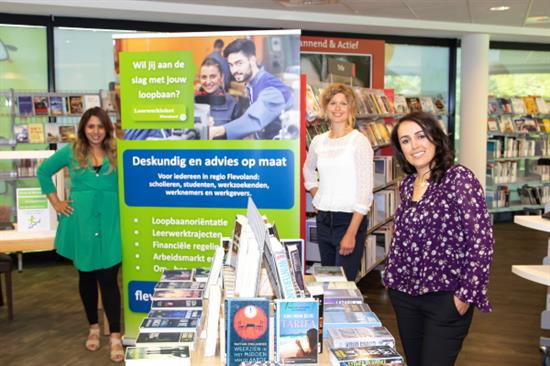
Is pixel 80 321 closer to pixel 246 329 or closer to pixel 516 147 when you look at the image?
pixel 246 329

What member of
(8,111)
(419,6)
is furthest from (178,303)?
(419,6)

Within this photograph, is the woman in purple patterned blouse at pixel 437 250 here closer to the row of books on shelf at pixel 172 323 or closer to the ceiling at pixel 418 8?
the row of books on shelf at pixel 172 323

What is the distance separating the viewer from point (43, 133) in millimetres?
7152

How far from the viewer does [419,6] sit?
7621mm

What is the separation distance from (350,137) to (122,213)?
1.56m

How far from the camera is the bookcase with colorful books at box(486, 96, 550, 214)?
9.91 meters

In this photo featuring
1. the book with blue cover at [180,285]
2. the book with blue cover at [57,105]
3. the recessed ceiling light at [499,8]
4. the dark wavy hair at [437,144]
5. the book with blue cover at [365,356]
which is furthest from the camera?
the recessed ceiling light at [499,8]

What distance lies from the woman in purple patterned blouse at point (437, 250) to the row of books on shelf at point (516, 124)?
8250 mm

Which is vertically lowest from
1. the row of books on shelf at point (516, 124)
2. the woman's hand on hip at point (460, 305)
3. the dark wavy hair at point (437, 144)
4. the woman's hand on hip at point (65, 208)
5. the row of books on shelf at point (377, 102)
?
the woman's hand on hip at point (460, 305)

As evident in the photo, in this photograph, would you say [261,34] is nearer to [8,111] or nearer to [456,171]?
[456,171]

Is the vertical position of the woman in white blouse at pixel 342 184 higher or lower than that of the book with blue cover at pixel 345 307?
higher

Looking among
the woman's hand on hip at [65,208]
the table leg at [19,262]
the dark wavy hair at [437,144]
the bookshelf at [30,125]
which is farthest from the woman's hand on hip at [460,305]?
the bookshelf at [30,125]

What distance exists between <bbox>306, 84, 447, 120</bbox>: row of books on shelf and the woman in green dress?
1.65 metres

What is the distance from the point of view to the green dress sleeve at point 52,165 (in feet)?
12.8
